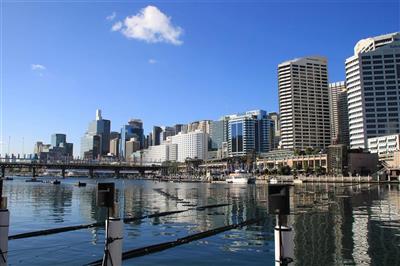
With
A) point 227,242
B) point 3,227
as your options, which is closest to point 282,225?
point 3,227

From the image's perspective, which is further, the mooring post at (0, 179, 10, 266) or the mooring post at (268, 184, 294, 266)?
the mooring post at (0, 179, 10, 266)

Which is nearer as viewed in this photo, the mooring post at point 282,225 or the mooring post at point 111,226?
the mooring post at point 282,225

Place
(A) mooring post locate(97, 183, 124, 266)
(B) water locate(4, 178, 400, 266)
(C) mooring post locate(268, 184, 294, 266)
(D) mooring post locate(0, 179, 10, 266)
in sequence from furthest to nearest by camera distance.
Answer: (B) water locate(4, 178, 400, 266)
(D) mooring post locate(0, 179, 10, 266)
(A) mooring post locate(97, 183, 124, 266)
(C) mooring post locate(268, 184, 294, 266)

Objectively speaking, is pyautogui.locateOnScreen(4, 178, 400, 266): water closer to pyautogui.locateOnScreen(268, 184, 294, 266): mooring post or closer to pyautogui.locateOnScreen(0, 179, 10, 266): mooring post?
pyautogui.locateOnScreen(0, 179, 10, 266): mooring post

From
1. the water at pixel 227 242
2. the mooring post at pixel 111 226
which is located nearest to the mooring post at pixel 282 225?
the mooring post at pixel 111 226

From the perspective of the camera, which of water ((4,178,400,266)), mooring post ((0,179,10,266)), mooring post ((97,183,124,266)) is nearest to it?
mooring post ((97,183,124,266))

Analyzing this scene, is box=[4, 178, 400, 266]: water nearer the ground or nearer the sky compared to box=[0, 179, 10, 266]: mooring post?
nearer the ground

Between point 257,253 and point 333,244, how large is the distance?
5.63 meters

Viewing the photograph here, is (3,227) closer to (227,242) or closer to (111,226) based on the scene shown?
(111,226)

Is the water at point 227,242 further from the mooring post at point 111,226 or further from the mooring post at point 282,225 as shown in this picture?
the mooring post at point 282,225

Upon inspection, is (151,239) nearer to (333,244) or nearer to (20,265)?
(20,265)

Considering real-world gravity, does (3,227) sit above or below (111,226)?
below

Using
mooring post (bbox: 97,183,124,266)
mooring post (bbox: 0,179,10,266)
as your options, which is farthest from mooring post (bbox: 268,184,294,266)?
mooring post (bbox: 0,179,10,266)

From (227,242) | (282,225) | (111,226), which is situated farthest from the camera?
(227,242)
